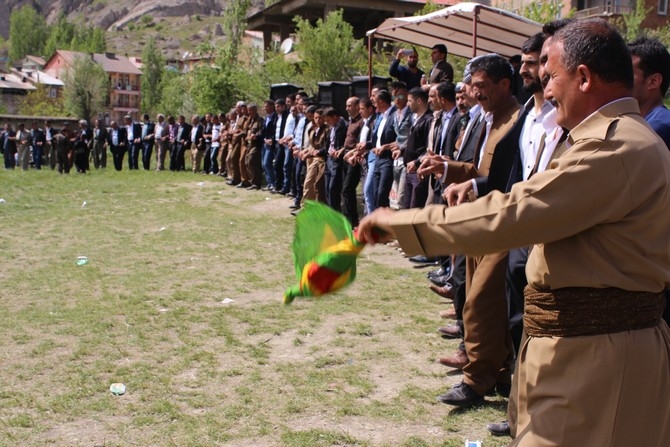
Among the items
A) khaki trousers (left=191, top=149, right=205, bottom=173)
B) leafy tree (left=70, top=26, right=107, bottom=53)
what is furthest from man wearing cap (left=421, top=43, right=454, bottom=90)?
leafy tree (left=70, top=26, right=107, bottom=53)

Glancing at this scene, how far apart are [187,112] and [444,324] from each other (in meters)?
46.1

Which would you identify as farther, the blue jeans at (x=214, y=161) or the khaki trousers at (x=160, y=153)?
the khaki trousers at (x=160, y=153)

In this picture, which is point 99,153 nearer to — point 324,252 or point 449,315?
point 449,315

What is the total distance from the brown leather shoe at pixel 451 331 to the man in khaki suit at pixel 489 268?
1.11 meters

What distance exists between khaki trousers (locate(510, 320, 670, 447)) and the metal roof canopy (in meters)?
7.95

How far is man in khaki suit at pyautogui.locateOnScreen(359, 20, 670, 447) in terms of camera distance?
7.18 ft

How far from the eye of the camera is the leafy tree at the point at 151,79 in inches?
3952

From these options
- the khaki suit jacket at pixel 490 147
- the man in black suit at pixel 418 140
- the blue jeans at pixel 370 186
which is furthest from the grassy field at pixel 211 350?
the khaki suit jacket at pixel 490 147

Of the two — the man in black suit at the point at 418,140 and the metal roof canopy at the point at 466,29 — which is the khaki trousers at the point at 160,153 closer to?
the metal roof canopy at the point at 466,29

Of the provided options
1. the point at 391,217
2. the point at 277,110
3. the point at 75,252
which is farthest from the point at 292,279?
the point at 277,110

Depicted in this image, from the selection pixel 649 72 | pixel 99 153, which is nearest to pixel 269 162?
pixel 99 153

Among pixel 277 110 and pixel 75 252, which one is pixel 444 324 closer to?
pixel 75 252

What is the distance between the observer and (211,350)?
575 centimetres

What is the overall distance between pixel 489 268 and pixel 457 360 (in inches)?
39.8
